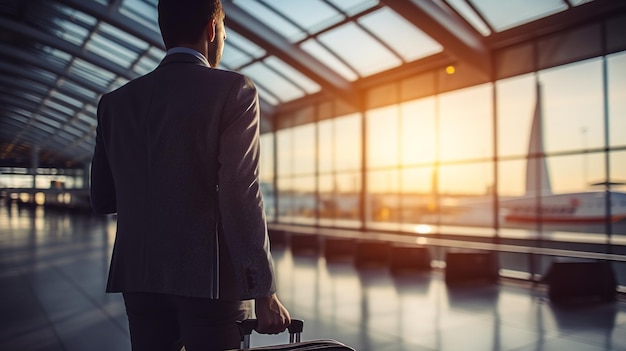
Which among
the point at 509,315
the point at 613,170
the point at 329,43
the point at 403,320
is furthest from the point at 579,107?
the point at 403,320

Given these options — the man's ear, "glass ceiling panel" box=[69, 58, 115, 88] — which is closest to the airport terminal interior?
"glass ceiling panel" box=[69, 58, 115, 88]

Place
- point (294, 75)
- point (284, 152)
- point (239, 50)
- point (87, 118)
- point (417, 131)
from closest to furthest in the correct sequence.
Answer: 1. point (417, 131)
2. point (239, 50)
3. point (294, 75)
4. point (284, 152)
5. point (87, 118)

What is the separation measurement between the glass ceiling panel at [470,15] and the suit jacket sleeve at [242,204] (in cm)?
1016

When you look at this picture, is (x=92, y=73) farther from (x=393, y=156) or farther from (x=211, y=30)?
(x=211, y=30)

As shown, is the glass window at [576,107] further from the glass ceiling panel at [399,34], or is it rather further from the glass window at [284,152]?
the glass window at [284,152]

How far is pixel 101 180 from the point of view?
1587 millimetres

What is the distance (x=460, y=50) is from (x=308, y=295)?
266 inches

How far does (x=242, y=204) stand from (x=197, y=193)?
0.45 feet

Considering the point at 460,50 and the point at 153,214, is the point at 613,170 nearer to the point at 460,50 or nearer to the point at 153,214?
the point at 460,50

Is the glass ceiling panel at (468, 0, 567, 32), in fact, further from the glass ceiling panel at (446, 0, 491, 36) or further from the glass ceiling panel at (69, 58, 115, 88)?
the glass ceiling panel at (69, 58, 115, 88)

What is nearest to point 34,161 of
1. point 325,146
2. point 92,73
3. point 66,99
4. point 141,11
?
point 66,99

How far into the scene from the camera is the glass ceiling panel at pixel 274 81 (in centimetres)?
1664

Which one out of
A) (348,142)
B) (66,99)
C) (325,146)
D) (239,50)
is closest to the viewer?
(239,50)

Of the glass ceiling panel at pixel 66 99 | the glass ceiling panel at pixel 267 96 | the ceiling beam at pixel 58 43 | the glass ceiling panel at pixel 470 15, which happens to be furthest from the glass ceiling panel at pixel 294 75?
the glass ceiling panel at pixel 66 99
